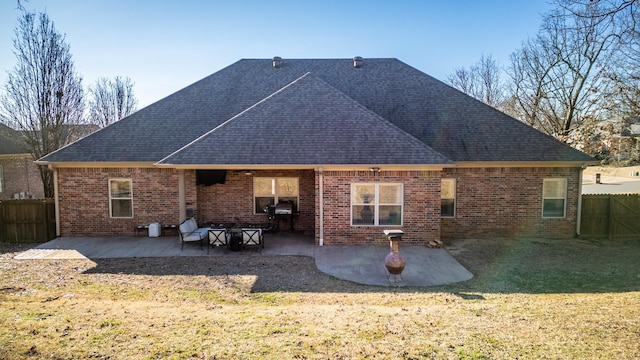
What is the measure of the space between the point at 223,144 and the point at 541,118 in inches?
1001

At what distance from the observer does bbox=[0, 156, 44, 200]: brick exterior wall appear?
73.0 ft

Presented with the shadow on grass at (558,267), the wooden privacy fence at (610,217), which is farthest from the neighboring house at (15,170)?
the wooden privacy fence at (610,217)

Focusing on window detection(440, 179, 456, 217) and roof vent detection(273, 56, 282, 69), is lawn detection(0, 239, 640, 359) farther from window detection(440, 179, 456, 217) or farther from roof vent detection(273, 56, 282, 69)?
roof vent detection(273, 56, 282, 69)

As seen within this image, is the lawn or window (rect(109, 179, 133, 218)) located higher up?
window (rect(109, 179, 133, 218))

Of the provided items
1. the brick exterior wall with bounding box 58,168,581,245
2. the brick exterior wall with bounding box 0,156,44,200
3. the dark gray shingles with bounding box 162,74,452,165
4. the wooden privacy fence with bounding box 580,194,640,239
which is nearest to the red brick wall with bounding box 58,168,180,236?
the brick exterior wall with bounding box 58,168,581,245

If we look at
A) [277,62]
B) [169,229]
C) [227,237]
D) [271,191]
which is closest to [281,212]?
[271,191]

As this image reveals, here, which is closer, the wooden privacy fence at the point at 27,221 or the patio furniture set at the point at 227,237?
the patio furniture set at the point at 227,237

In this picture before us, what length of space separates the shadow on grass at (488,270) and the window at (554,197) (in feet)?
5.19

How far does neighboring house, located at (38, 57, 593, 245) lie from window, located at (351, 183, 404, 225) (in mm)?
33

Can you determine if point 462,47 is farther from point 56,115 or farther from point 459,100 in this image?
point 56,115

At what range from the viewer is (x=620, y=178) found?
38.5 metres

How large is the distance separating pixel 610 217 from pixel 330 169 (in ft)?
35.7

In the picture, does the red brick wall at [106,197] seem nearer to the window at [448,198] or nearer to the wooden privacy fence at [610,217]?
the window at [448,198]

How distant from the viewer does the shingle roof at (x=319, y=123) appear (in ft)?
37.8
